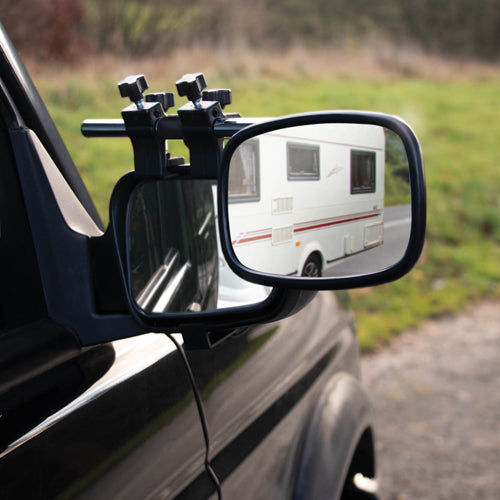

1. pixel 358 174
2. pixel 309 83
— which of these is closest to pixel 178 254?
pixel 358 174

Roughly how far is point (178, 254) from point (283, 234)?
37cm

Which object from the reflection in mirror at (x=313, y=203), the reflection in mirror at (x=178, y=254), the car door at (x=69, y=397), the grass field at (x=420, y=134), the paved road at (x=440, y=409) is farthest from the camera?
the grass field at (x=420, y=134)

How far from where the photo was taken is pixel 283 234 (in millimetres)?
1153

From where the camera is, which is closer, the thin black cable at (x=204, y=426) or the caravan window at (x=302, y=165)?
the caravan window at (x=302, y=165)

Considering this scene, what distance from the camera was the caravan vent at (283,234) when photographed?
115 centimetres

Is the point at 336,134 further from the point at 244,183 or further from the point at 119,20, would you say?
the point at 119,20

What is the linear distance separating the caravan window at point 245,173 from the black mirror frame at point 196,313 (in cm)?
13

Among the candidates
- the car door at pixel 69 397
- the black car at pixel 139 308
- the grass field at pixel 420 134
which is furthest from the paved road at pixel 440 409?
the car door at pixel 69 397

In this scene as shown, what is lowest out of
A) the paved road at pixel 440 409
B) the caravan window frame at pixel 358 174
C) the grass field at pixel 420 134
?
the paved road at pixel 440 409

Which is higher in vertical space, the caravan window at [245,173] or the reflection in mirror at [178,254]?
the caravan window at [245,173]

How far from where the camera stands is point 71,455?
104 centimetres

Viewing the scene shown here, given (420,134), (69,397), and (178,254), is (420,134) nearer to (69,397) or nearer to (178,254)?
(178,254)

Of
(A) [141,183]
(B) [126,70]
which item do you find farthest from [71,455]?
(B) [126,70]

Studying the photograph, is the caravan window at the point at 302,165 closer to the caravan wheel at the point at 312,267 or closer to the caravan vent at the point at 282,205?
the caravan vent at the point at 282,205
